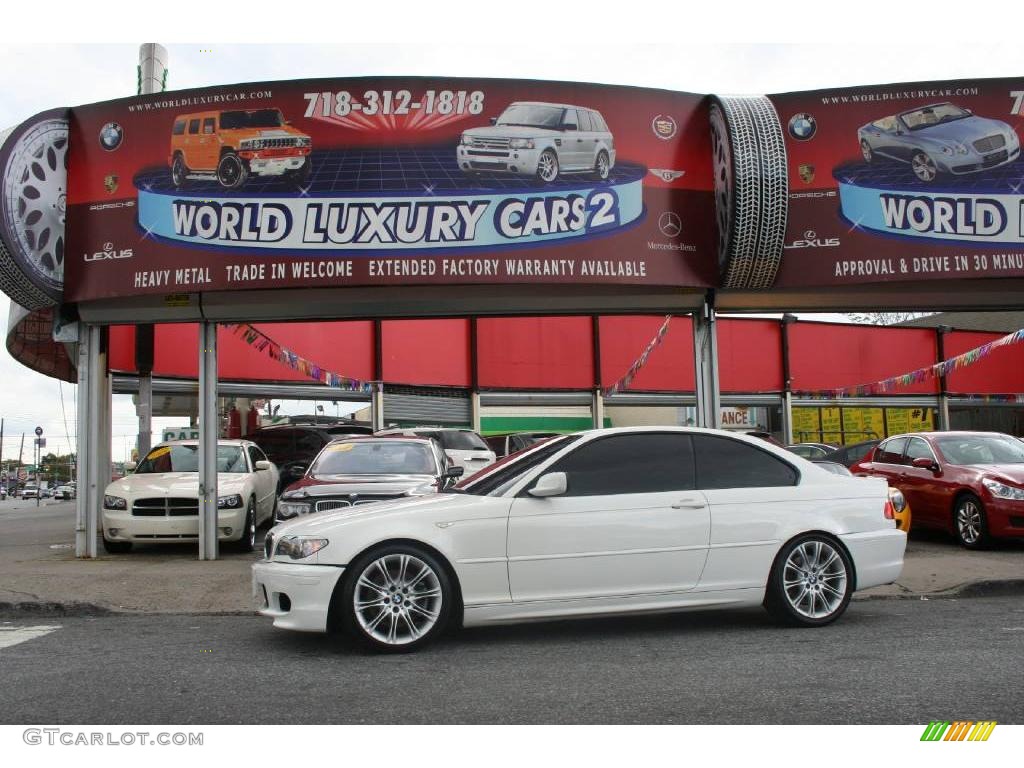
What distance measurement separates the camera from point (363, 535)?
5.82m

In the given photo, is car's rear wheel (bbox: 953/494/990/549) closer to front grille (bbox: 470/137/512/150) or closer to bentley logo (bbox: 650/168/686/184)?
bentley logo (bbox: 650/168/686/184)

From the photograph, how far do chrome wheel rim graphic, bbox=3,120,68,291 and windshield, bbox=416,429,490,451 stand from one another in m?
6.60

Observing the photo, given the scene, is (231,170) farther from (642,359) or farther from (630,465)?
(630,465)

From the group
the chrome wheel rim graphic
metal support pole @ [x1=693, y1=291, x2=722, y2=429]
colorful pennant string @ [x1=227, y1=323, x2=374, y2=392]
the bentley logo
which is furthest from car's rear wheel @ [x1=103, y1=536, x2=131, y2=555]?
the bentley logo

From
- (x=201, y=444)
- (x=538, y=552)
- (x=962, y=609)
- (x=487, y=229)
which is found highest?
(x=487, y=229)

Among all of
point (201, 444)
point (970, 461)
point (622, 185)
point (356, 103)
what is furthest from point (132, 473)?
point (970, 461)

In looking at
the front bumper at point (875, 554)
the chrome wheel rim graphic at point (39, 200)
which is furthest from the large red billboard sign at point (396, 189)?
the front bumper at point (875, 554)

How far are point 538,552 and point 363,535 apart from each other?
113 cm

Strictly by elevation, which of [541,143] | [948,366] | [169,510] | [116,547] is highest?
[541,143]

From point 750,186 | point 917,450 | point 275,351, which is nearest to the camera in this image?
point 750,186

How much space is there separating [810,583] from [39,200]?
9.33m

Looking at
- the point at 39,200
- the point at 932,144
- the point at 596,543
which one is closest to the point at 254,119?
the point at 39,200

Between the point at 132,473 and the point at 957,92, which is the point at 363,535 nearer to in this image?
the point at 132,473

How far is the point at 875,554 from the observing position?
6703 mm
